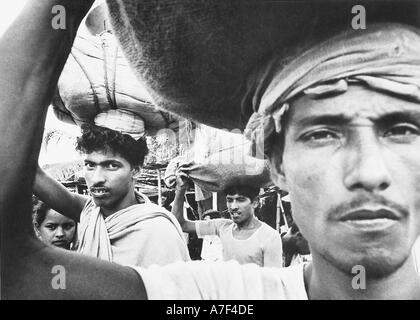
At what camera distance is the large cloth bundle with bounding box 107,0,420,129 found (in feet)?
7.32

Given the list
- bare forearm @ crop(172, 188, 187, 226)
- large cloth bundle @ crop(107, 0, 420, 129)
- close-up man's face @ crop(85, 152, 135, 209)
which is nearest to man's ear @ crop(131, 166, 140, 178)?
close-up man's face @ crop(85, 152, 135, 209)

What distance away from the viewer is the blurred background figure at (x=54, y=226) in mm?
2410

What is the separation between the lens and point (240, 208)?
2.42 m

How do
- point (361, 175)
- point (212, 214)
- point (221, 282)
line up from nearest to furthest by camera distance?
point (361, 175)
point (221, 282)
point (212, 214)

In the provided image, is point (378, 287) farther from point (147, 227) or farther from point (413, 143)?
point (147, 227)

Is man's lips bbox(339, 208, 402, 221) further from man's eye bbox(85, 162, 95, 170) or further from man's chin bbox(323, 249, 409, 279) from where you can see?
man's eye bbox(85, 162, 95, 170)

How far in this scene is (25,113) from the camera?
1.84 metres

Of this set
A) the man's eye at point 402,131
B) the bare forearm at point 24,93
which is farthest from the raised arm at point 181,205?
the man's eye at point 402,131

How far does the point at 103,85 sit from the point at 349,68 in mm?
1185

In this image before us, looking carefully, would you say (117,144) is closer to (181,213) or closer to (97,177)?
(97,177)

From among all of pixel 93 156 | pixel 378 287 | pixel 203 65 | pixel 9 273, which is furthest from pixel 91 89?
pixel 378 287

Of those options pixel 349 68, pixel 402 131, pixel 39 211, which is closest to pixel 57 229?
pixel 39 211

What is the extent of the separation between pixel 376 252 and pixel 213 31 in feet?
4.03

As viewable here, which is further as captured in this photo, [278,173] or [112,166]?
[112,166]
